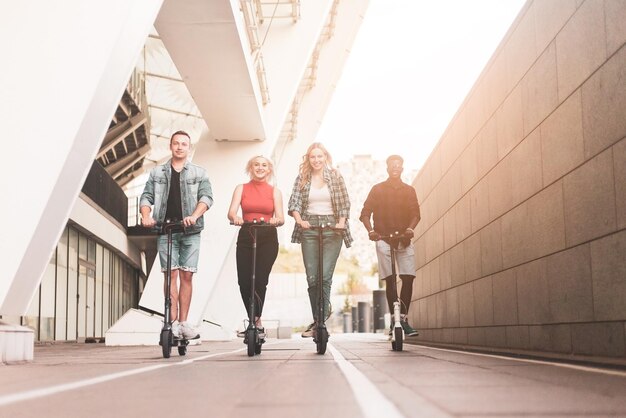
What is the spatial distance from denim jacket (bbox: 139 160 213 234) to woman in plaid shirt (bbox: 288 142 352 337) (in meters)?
0.98

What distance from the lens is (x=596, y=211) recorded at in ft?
20.1

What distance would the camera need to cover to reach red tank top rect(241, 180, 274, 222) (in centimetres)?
910

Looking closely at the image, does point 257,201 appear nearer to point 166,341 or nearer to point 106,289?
point 166,341

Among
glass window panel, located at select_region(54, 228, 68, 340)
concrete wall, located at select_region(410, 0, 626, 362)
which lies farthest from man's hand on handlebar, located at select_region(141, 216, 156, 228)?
glass window panel, located at select_region(54, 228, 68, 340)

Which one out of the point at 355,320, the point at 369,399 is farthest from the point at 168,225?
the point at 355,320

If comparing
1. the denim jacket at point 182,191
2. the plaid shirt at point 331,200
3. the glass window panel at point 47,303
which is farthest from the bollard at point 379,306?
the denim jacket at point 182,191

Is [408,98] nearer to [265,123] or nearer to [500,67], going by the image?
[265,123]

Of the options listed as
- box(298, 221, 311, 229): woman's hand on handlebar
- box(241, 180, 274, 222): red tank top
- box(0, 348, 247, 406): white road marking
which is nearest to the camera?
box(0, 348, 247, 406): white road marking

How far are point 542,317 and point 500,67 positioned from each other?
3.16 metres

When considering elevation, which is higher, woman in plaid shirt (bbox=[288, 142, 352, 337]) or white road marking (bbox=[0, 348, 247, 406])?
woman in plaid shirt (bbox=[288, 142, 352, 337])

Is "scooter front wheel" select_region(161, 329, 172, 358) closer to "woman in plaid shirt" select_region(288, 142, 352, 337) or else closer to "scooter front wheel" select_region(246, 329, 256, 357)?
"scooter front wheel" select_region(246, 329, 256, 357)

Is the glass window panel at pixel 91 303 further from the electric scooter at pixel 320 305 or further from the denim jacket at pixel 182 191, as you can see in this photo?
the electric scooter at pixel 320 305

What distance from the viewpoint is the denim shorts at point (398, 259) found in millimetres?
10164

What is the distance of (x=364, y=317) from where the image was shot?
40000 millimetres
